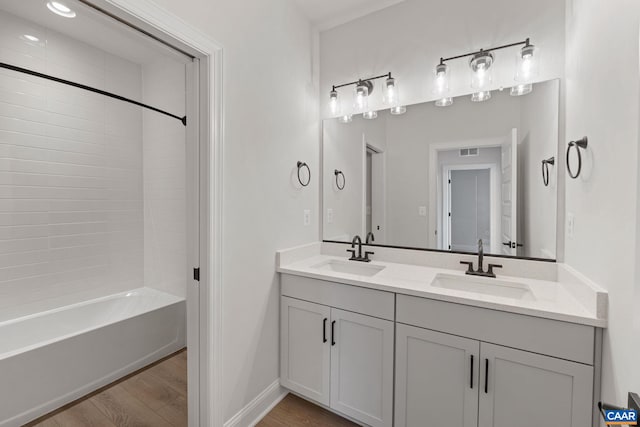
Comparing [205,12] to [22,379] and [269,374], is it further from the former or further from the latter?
[22,379]

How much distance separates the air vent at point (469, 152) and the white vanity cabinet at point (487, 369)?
1.04 meters

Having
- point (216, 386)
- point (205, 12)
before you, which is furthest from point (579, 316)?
point (205, 12)

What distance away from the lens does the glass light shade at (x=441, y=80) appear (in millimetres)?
1841

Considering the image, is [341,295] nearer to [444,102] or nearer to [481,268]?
[481,268]

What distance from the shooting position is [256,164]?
1.75 metres

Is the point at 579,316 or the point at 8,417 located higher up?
the point at 579,316

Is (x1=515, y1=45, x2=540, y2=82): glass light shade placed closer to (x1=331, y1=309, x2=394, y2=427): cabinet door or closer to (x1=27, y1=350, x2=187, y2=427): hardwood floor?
(x1=331, y1=309, x2=394, y2=427): cabinet door

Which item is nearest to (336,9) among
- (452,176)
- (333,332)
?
(452,176)

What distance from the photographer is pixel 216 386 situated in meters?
1.48

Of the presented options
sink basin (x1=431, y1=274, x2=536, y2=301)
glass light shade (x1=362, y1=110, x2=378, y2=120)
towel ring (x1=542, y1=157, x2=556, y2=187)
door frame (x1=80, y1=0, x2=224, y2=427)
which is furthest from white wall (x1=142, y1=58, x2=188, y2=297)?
towel ring (x1=542, y1=157, x2=556, y2=187)

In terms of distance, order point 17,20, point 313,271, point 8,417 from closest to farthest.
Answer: point 8,417 < point 313,271 < point 17,20

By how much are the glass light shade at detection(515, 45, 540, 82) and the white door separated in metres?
0.30

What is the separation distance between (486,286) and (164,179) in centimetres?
289

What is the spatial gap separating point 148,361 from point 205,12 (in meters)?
2.57
